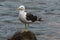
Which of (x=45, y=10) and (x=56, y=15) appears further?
(x=45, y=10)

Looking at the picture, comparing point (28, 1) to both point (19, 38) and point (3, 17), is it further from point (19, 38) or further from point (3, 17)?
point (19, 38)

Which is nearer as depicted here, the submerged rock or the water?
the submerged rock

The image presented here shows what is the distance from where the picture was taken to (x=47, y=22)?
16.5 meters

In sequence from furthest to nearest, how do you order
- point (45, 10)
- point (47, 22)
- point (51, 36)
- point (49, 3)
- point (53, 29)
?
point (49, 3) < point (45, 10) < point (47, 22) < point (53, 29) < point (51, 36)

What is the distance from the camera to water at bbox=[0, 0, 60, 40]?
46.6 feet

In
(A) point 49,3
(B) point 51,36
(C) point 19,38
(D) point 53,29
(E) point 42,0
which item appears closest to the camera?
(C) point 19,38

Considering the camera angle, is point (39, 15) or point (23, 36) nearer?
point (23, 36)

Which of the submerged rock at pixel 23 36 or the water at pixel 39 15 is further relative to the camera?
the water at pixel 39 15

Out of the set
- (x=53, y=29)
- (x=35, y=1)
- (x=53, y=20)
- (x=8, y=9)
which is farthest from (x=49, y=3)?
(x=53, y=29)

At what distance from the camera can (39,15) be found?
17953mm

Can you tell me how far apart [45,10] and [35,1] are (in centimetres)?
355

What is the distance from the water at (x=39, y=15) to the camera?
46.6ft

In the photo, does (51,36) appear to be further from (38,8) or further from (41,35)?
(38,8)

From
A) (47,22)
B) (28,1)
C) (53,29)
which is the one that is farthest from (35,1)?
(53,29)
